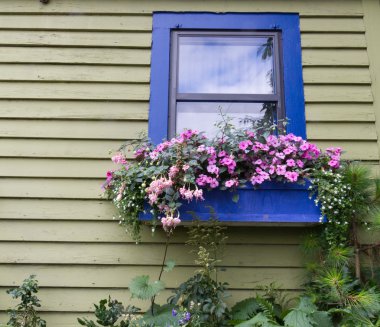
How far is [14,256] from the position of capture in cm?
267

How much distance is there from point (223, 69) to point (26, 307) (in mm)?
2031

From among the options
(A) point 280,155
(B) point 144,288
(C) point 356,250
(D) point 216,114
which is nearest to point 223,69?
(D) point 216,114

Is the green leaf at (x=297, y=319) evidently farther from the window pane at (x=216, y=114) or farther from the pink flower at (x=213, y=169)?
the window pane at (x=216, y=114)

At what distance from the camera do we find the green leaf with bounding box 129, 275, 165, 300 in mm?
2257

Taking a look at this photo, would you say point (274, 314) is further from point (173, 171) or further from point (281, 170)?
point (173, 171)

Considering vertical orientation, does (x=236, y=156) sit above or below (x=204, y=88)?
below

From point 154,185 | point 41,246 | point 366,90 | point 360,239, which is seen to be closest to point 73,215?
point 41,246

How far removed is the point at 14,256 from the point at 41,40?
1.50 metres

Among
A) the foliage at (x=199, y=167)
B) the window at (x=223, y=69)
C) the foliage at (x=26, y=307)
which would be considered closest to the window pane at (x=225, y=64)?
the window at (x=223, y=69)

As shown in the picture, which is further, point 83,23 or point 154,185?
point 83,23

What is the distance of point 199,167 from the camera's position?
2461mm

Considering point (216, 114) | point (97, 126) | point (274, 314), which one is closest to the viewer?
point (274, 314)

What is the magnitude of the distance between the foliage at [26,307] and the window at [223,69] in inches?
48.5

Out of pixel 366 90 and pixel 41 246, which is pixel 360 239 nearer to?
pixel 366 90
